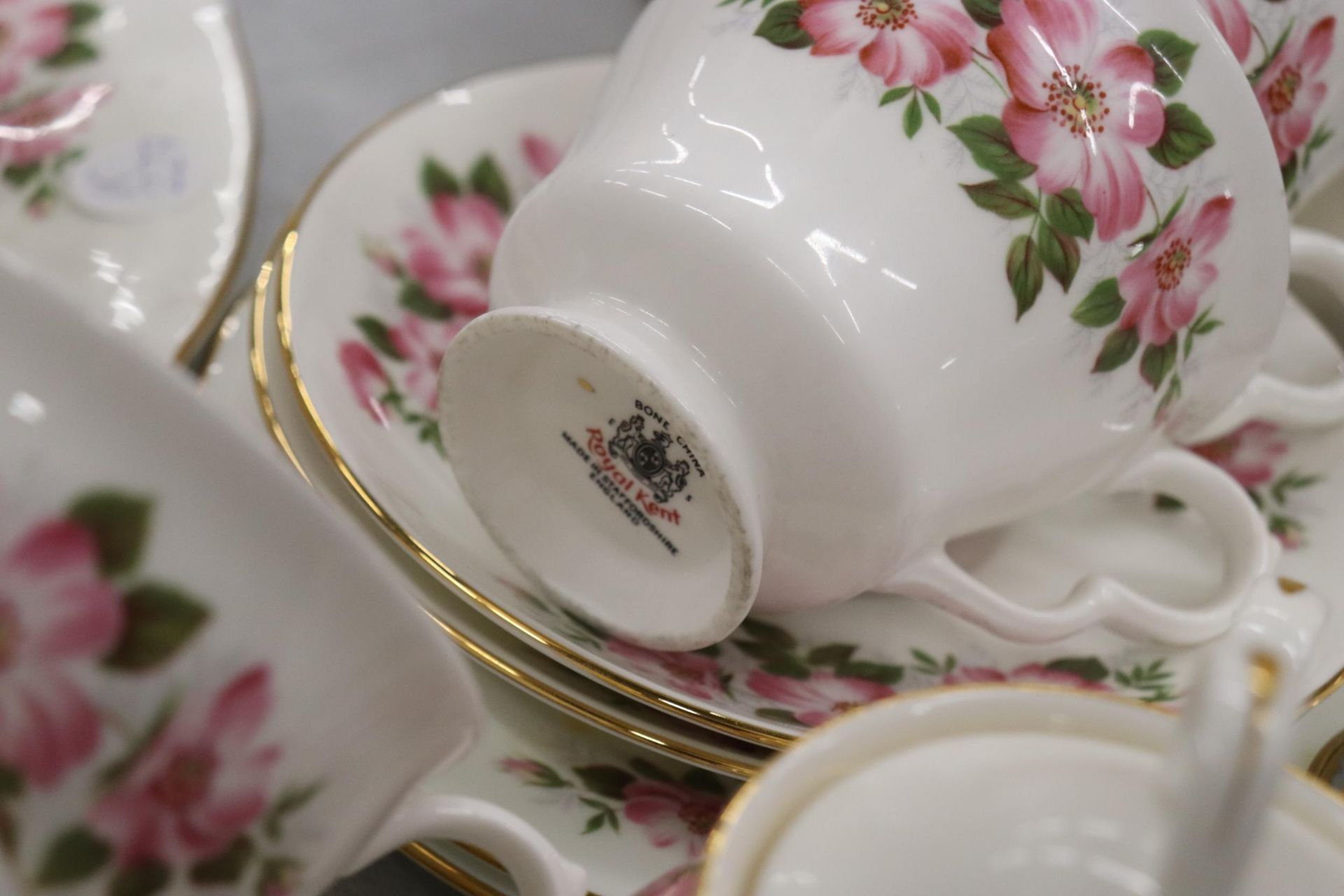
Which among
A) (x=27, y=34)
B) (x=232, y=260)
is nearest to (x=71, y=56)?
(x=27, y=34)

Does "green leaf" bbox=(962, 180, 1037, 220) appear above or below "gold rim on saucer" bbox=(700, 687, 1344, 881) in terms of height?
above

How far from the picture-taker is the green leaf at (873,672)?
0.46 metres

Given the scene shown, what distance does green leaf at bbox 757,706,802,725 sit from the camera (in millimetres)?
401

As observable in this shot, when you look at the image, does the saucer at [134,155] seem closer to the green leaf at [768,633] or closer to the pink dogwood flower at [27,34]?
the pink dogwood flower at [27,34]

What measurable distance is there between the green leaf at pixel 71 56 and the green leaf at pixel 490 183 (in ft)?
0.55

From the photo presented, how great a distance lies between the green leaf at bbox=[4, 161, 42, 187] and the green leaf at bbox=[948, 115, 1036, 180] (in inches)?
14.2

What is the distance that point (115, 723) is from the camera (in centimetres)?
22

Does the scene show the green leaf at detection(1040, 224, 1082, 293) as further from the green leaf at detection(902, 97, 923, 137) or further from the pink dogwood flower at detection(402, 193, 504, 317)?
the pink dogwood flower at detection(402, 193, 504, 317)

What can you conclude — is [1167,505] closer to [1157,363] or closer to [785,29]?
[1157,363]

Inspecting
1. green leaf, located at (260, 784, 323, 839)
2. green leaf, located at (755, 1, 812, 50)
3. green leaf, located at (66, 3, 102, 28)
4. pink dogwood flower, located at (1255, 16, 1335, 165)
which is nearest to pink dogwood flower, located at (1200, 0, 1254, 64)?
pink dogwood flower, located at (1255, 16, 1335, 165)

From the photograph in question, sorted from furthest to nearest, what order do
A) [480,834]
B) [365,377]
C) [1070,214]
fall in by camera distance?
[365,377] → [1070,214] → [480,834]

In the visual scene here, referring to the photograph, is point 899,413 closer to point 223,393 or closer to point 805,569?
point 805,569

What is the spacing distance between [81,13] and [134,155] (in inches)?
3.3

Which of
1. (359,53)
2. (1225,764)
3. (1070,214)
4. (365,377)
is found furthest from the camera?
(359,53)
